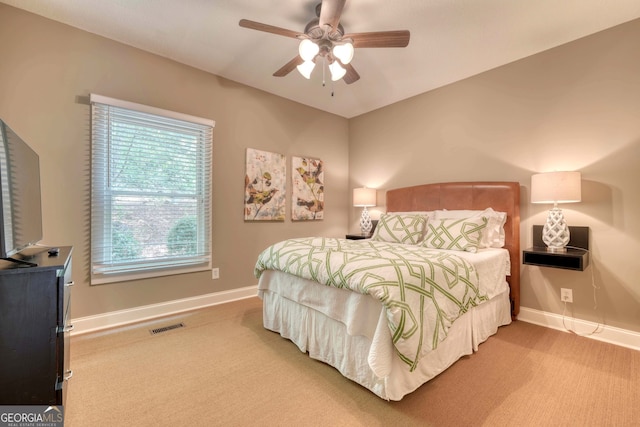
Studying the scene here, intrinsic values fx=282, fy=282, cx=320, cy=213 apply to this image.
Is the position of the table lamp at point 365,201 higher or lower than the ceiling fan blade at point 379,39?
lower

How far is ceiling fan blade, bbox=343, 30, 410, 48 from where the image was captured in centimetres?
201

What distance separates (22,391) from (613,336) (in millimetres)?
3940

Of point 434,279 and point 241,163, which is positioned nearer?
point 434,279

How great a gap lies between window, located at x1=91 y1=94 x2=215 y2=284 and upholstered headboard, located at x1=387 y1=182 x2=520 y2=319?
8.63 feet

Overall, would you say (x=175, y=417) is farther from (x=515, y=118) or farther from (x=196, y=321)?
(x=515, y=118)

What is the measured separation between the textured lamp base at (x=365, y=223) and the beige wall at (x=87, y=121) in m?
0.99

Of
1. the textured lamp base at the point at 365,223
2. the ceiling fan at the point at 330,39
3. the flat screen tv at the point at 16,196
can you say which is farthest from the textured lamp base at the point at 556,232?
the flat screen tv at the point at 16,196

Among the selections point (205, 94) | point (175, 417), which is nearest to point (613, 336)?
point (175, 417)

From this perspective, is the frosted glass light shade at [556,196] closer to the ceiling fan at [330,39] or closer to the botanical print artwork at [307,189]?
the ceiling fan at [330,39]

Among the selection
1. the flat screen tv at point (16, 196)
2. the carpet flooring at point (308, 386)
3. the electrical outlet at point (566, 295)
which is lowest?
the carpet flooring at point (308, 386)

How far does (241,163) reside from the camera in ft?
11.7

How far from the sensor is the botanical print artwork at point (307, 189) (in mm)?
4102

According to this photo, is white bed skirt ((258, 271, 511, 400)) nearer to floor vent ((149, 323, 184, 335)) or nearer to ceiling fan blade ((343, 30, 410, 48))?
floor vent ((149, 323, 184, 335))

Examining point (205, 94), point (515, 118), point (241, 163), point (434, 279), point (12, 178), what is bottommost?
point (434, 279)
